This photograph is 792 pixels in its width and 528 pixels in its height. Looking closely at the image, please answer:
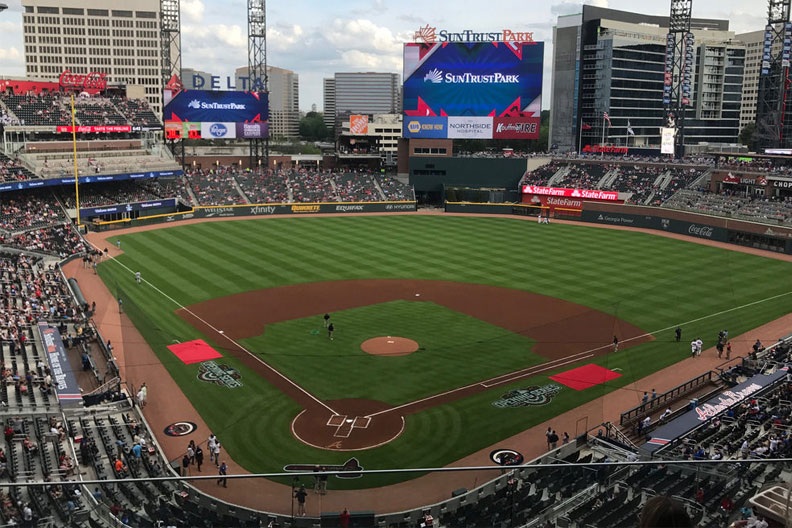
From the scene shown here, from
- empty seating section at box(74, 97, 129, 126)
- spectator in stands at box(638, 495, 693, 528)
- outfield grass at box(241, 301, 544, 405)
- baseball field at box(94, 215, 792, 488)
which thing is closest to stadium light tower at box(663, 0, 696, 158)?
baseball field at box(94, 215, 792, 488)

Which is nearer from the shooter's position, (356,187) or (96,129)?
(96,129)

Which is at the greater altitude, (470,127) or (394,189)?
(470,127)

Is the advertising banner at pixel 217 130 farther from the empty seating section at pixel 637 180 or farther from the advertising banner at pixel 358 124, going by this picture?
the empty seating section at pixel 637 180

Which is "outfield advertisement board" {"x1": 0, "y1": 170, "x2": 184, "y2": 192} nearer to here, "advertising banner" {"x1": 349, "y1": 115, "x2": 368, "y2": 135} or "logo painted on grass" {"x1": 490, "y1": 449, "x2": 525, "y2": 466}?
"advertising banner" {"x1": 349, "y1": 115, "x2": 368, "y2": 135}

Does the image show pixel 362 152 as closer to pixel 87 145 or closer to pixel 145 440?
pixel 87 145

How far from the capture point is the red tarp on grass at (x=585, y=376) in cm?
2716

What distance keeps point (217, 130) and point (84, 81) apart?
604 inches

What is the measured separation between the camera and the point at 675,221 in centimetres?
6638

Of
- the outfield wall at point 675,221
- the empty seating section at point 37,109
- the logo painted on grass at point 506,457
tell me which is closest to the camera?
the logo painted on grass at point 506,457

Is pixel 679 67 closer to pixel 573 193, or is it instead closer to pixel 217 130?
pixel 573 193

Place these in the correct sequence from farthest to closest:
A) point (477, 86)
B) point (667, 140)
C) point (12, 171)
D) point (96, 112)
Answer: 1. point (477, 86)
2. point (667, 140)
3. point (96, 112)
4. point (12, 171)

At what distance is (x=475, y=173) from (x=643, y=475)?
78.6m

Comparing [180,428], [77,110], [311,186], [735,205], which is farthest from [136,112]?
[735,205]

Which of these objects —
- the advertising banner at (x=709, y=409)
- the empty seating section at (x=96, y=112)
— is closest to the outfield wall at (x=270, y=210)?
the empty seating section at (x=96, y=112)
